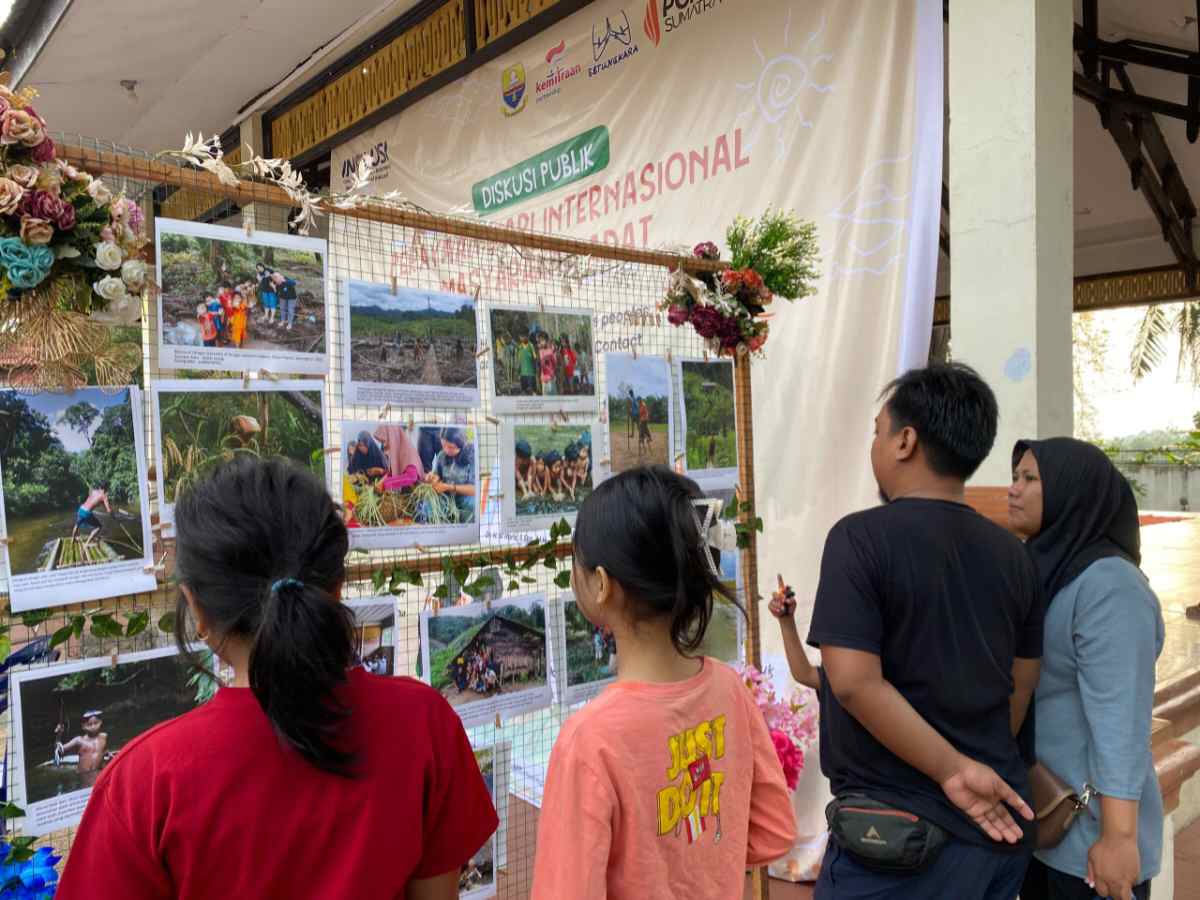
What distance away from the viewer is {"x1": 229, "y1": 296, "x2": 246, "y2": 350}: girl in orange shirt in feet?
4.74

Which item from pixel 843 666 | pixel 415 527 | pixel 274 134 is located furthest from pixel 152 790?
pixel 274 134

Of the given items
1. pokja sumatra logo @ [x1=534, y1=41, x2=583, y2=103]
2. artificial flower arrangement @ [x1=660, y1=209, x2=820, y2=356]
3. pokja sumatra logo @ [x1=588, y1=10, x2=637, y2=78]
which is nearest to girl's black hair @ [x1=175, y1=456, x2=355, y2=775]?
artificial flower arrangement @ [x1=660, y1=209, x2=820, y2=356]

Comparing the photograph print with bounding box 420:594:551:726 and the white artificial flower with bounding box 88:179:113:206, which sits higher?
the white artificial flower with bounding box 88:179:113:206

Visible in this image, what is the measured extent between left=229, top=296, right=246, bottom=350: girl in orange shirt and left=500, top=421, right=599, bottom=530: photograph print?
1.82 feet

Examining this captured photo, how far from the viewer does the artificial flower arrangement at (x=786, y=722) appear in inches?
85.2

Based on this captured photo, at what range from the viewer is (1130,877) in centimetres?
146

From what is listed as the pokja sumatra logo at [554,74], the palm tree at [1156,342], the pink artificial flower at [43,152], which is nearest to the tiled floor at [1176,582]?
the palm tree at [1156,342]

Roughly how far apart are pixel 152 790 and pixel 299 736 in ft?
0.44

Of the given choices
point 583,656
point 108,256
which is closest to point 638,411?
point 583,656

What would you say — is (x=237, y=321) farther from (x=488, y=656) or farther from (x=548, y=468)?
(x=488, y=656)

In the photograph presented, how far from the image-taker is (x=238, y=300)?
1.45m

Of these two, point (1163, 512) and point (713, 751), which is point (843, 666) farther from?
point (1163, 512)

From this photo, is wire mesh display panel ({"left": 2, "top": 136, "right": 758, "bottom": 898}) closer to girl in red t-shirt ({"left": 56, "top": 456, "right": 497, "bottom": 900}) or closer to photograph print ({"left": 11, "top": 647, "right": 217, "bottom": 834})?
photograph print ({"left": 11, "top": 647, "right": 217, "bottom": 834})

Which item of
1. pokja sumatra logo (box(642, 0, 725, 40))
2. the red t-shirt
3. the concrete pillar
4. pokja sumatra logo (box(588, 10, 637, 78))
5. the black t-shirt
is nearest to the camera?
the red t-shirt
